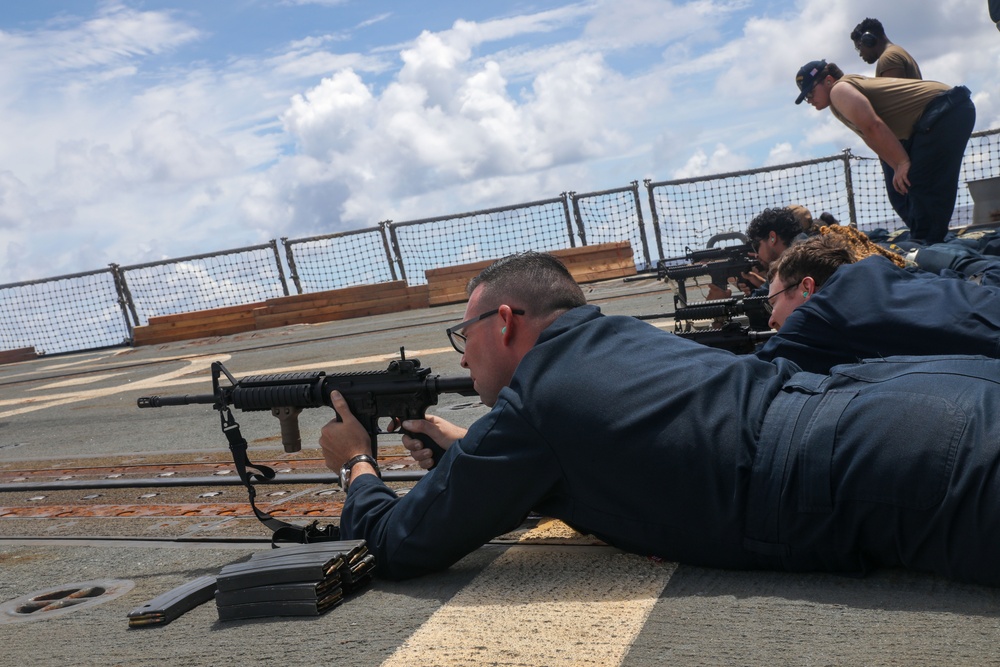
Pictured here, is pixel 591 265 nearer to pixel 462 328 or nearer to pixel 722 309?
pixel 722 309

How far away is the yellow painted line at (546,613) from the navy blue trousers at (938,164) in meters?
4.83

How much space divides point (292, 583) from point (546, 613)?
855 millimetres

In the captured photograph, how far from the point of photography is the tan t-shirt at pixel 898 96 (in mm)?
6953

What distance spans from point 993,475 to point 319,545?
213 centimetres

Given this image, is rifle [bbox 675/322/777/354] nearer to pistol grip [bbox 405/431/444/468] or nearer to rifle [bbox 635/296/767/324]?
rifle [bbox 635/296/767/324]

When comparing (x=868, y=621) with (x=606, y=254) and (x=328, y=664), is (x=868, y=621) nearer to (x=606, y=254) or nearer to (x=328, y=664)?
(x=328, y=664)

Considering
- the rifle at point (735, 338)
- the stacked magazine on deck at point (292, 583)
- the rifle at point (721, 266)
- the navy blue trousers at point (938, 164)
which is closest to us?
the stacked magazine on deck at point (292, 583)

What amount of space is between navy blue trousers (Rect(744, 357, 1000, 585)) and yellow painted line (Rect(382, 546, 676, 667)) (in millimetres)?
430

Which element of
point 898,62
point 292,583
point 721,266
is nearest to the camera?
point 292,583

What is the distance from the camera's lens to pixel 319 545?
3.38 metres

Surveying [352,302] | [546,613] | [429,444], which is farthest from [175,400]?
[352,302]

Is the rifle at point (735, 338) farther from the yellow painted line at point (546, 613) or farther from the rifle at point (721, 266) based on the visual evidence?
the rifle at point (721, 266)

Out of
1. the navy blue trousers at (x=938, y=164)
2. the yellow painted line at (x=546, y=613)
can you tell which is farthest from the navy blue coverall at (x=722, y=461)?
the navy blue trousers at (x=938, y=164)

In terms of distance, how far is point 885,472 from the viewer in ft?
8.13
